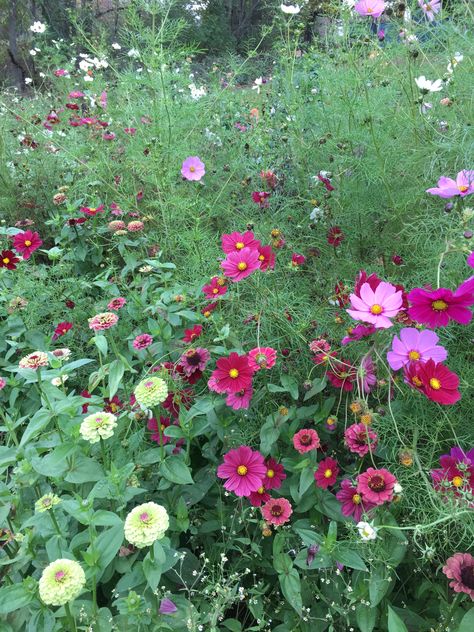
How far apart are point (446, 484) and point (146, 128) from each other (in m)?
2.17

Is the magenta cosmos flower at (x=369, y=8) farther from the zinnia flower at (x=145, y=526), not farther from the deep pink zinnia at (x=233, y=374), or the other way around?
the zinnia flower at (x=145, y=526)

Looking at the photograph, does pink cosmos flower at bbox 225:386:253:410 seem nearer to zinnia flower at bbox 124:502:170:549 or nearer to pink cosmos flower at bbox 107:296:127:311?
zinnia flower at bbox 124:502:170:549

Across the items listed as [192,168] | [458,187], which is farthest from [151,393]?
[192,168]

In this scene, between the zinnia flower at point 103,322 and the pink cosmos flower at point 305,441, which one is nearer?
the pink cosmos flower at point 305,441

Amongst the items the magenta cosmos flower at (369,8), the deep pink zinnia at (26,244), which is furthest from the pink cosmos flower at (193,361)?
the magenta cosmos flower at (369,8)

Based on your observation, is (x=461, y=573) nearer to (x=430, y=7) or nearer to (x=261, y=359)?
(x=261, y=359)

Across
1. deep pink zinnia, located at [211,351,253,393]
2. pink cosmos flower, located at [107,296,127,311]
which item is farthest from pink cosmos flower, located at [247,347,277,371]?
pink cosmos flower, located at [107,296,127,311]

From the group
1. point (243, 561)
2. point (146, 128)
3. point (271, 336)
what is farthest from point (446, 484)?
point (146, 128)

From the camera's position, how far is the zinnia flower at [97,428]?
947 millimetres

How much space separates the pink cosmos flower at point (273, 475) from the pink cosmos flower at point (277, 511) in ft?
0.15

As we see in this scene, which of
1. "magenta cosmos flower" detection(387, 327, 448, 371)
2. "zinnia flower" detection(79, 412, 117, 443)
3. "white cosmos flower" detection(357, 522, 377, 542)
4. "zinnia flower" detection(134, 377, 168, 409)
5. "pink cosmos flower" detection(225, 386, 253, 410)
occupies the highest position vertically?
"magenta cosmos flower" detection(387, 327, 448, 371)

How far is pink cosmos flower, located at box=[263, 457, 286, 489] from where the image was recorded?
1.12 metres

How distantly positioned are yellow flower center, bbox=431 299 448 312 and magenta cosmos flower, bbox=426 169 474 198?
0.38 meters

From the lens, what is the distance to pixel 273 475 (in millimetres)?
1127
